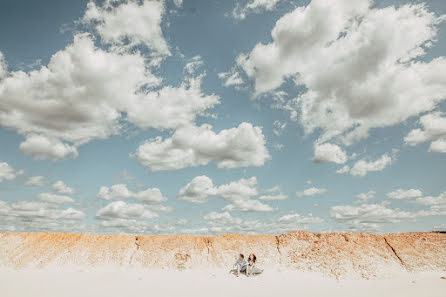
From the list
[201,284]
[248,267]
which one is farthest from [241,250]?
[201,284]

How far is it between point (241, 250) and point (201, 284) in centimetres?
883

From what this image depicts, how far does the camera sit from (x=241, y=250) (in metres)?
29.0

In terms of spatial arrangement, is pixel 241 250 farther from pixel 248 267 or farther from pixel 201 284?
pixel 201 284

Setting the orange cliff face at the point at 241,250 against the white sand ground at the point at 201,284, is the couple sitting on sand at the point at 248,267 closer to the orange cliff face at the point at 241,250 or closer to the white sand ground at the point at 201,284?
the white sand ground at the point at 201,284

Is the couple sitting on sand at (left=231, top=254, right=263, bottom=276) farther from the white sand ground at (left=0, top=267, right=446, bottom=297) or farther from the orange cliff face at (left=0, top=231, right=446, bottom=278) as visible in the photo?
the orange cliff face at (left=0, top=231, right=446, bottom=278)

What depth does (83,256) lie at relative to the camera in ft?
95.2

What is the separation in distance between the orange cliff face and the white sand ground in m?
1.46

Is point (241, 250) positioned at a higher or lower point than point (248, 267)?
higher

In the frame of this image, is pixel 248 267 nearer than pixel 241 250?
Yes

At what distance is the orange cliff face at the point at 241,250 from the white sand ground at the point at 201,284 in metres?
1.46

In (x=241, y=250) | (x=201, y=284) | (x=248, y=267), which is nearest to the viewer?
(x=201, y=284)

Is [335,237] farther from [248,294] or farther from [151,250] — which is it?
[151,250]

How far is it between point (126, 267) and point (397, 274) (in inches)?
965

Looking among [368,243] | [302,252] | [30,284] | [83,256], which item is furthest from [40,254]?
[368,243]
